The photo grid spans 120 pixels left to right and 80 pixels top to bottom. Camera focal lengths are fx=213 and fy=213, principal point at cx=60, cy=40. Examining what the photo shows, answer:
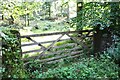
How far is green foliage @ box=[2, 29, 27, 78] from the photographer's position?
11.8 feet

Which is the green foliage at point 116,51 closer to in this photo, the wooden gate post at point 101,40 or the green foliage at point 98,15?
the wooden gate post at point 101,40

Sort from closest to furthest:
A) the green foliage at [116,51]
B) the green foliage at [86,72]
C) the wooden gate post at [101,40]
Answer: the green foliage at [86,72] < the green foliage at [116,51] < the wooden gate post at [101,40]

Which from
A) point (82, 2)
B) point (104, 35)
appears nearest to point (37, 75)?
point (104, 35)

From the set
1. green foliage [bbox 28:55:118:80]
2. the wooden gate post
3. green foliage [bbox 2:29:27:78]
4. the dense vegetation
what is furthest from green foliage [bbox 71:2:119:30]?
green foliage [bbox 2:29:27:78]

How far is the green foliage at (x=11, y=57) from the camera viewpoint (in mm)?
3606

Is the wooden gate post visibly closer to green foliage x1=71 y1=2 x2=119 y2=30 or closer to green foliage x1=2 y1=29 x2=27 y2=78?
green foliage x1=71 y1=2 x2=119 y2=30

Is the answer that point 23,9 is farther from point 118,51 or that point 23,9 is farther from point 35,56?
point 118,51

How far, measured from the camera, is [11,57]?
370 centimetres

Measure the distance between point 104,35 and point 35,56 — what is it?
1.91 meters

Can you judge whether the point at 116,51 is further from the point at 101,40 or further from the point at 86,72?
the point at 86,72

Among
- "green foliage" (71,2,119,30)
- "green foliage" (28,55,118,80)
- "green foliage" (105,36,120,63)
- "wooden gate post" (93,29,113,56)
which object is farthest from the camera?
"wooden gate post" (93,29,113,56)

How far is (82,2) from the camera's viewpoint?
19.2 ft

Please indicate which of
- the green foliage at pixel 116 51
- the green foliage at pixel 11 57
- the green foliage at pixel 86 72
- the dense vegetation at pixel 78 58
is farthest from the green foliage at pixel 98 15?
the green foliage at pixel 11 57

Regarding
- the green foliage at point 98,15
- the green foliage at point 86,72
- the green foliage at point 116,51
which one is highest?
the green foliage at point 98,15
